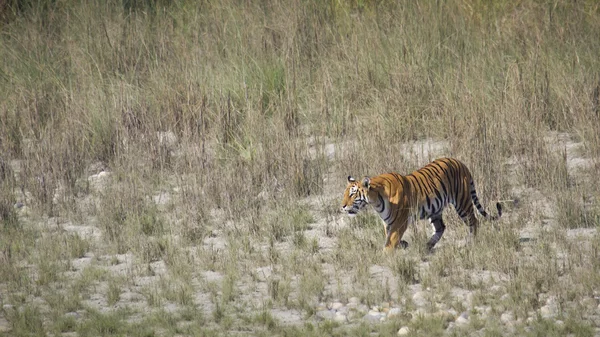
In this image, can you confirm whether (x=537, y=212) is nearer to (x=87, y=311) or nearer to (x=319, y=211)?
(x=319, y=211)

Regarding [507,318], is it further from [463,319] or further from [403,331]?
[403,331]

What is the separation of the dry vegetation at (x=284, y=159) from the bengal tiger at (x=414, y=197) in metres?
0.18

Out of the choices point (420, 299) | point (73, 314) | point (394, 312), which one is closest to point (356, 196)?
point (420, 299)

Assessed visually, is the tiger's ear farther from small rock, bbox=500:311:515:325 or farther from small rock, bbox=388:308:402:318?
small rock, bbox=500:311:515:325

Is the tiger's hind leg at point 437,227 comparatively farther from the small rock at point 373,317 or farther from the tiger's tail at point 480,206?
the small rock at point 373,317

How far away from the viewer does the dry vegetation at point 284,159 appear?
21.1 ft

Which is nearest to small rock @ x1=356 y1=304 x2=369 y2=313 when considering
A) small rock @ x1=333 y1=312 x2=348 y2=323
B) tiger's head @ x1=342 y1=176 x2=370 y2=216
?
small rock @ x1=333 y1=312 x2=348 y2=323

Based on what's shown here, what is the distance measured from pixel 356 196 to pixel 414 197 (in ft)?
1.45

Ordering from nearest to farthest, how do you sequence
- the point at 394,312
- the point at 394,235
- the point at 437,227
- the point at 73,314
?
the point at 394,312
the point at 73,314
the point at 394,235
the point at 437,227

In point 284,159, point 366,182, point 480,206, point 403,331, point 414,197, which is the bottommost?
point 403,331

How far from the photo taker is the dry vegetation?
6434 mm

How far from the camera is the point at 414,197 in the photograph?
7.22 m

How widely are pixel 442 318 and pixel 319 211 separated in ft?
8.36

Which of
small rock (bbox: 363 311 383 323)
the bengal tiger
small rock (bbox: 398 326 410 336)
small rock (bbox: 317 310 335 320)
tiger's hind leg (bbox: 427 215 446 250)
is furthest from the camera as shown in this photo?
tiger's hind leg (bbox: 427 215 446 250)
